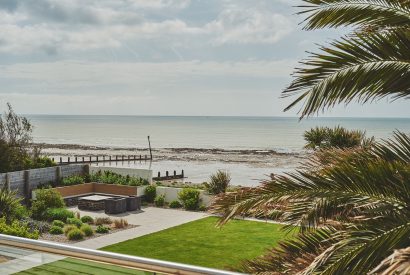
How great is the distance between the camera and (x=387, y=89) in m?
4.88

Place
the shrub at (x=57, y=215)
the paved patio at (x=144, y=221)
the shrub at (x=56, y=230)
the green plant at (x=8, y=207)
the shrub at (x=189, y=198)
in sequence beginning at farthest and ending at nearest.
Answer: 1. the shrub at (x=189, y=198)
2. the shrub at (x=57, y=215)
3. the shrub at (x=56, y=230)
4. the green plant at (x=8, y=207)
5. the paved patio at (x=144, y=221)

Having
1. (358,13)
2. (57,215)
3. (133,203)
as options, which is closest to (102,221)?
(57,215)

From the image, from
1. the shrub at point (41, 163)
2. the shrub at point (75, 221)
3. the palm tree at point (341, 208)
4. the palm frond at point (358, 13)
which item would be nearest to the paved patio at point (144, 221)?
the shrub at point (75, 221)

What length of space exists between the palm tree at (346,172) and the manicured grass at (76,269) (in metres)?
1.57

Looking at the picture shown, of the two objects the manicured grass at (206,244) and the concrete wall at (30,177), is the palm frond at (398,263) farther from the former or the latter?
the concrete wall at (30,177)

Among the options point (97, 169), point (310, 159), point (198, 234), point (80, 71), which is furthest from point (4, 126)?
point (80, 71)

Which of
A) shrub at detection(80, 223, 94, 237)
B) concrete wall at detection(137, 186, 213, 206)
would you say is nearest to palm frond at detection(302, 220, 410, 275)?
shrub at detection(80, 223, 94, 237)

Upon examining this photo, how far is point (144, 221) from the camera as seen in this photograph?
829 inches

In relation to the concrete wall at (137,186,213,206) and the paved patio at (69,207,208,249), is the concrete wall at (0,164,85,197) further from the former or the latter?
the concrete wall at (137,186,213,206)

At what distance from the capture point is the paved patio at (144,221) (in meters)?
17.5

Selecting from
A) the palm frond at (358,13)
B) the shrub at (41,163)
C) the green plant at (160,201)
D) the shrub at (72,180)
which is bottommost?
the green plant at (160,201)

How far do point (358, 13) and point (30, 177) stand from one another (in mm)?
21534

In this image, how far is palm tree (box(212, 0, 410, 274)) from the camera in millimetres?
4363

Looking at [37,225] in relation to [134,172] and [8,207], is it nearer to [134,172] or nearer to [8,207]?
[8,207]
